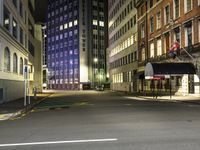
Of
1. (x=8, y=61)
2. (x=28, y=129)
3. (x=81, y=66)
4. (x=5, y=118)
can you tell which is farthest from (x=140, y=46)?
(x=81, y=66)

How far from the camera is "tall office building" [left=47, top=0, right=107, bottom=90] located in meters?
134

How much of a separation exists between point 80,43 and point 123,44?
50690mm

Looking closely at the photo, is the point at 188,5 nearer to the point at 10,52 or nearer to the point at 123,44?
the point at 10,52

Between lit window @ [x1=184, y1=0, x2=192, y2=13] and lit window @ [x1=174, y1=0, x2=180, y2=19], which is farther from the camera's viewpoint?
lit window @ [x1=174, y1=0, x2=180, y2=19]

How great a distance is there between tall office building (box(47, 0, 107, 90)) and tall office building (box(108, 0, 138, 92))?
103 feet

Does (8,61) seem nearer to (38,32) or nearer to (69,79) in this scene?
(38,32)

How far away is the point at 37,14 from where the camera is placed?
245 feet

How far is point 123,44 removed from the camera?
84.3 metres

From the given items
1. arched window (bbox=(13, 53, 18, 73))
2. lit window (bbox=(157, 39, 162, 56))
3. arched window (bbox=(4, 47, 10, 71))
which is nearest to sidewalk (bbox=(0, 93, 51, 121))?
arched window (bbox=(4, 47, 10, 71))

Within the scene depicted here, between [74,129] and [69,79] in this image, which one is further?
[69,79]

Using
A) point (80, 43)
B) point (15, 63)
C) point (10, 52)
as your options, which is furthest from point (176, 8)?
point (80, 43)

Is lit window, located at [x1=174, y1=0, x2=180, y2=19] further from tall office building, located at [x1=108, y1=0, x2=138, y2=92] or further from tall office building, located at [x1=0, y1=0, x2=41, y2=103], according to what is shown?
tall office building, located at [x1=108, y1=0, x2=138, y2=92]

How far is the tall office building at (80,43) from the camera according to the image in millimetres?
134125

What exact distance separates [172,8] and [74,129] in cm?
3702
